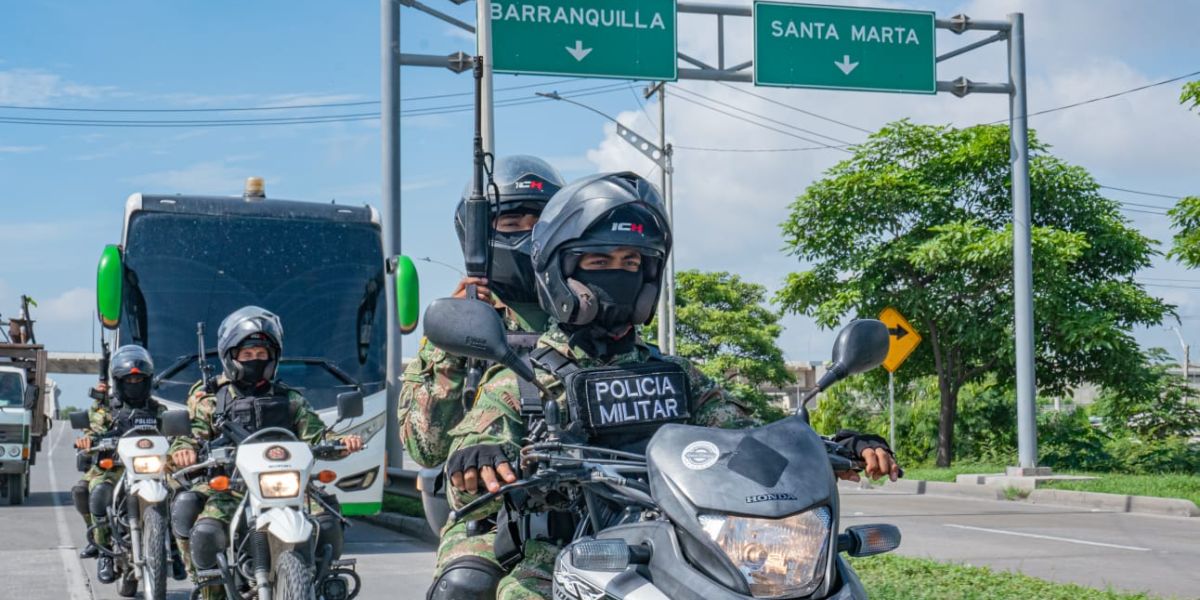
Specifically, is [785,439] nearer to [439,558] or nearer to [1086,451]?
[439,558]

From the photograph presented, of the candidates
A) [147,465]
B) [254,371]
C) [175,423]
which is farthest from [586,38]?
[175,423]

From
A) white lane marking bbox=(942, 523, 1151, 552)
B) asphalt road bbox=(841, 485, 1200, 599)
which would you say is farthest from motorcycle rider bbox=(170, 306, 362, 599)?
white lane marking bbox=(942, 523, 1151, 552)

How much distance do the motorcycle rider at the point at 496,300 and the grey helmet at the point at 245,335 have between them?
53.0 inches

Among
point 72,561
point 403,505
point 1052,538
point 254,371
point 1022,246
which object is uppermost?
point 1022,246

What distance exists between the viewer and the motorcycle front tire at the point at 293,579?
545 cm

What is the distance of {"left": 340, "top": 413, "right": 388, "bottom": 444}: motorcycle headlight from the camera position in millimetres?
12062

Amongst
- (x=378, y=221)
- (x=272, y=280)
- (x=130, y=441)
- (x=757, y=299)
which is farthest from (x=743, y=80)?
(x=757, y=299)

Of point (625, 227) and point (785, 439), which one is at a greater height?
point (625, 227)

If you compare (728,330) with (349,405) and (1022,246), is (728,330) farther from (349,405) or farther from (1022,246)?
(349,405)

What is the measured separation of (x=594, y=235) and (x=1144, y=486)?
50.3 feet

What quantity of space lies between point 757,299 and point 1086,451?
21.6 m

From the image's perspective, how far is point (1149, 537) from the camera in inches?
488

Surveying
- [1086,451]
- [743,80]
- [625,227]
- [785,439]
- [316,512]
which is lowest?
[1086,451]

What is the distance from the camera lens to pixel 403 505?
15.5 m
